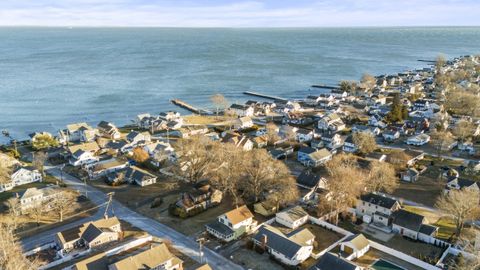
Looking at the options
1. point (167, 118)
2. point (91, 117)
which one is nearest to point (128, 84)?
point (91, 117)

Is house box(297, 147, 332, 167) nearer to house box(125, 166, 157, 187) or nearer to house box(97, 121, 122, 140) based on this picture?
house box(125, 166, 157, 187)

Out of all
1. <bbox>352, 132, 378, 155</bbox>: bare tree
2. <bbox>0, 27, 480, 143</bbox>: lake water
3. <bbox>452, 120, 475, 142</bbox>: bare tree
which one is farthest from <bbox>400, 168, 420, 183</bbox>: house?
<bbox>0, 27, 480, 143</bbox>: lake water

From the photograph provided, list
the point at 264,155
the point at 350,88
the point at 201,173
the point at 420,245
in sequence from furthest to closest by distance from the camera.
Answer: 1. the point at 350,88
2. the point at 201,173
3. the point at 264,155
4. the point at 420,245

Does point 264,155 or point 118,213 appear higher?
point 264,155

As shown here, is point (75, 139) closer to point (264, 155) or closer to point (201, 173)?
point (201, 173)

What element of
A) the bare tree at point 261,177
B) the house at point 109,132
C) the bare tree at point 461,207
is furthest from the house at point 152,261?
the house at point 109,132
